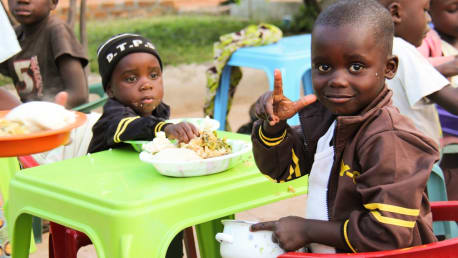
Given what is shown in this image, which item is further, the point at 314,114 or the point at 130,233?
the point at 314,114

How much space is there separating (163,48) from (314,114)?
7.58m

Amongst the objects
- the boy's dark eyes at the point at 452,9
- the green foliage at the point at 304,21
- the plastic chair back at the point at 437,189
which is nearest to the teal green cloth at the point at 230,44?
the boy's dark eyes at the point at 452,9

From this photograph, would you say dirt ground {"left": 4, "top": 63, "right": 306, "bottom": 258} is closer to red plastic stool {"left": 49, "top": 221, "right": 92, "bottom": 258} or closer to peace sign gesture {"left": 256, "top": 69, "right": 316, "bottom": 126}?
red plastic stool {"left": 49, "top": 221, "right": 92, "bottom": 258}

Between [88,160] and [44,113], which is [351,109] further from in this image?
[88,160]

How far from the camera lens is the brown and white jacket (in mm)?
1747

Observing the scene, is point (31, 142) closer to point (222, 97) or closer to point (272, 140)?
point (272, 140)

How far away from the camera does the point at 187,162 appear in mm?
2123

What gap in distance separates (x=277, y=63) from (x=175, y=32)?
649 centimetres

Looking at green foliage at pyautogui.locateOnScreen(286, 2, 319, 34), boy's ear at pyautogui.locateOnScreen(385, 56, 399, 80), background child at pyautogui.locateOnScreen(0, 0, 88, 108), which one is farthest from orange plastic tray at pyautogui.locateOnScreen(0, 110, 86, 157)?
green foliage at pyautogui.locateOnScreen(286, 2, 319, 34)

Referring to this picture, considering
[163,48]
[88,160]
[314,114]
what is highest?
[314,114]

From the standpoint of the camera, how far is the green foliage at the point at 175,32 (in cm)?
910

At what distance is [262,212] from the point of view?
4.16m


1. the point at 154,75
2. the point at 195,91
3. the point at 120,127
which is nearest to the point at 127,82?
the point at 154,75

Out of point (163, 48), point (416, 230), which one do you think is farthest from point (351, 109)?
point (163, 48)
